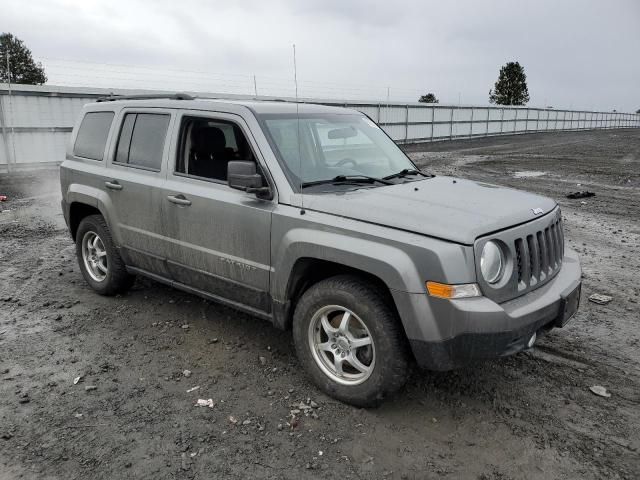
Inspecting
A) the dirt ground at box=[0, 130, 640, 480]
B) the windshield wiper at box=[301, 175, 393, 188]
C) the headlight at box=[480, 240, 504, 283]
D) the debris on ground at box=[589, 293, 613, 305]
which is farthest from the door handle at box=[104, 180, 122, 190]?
the debris on ground at box=[589, 293, 613, 305]

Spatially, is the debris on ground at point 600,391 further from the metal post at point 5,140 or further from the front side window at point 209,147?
the metal post at point 5,140

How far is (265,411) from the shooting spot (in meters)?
3.47

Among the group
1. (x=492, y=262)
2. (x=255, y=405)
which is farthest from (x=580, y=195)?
(x=255, y=405)

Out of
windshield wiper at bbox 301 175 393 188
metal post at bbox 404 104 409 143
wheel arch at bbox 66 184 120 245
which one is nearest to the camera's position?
windshield wiper at bbox 301 175 393 188

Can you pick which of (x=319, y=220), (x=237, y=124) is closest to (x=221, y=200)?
(x=237, y=124)

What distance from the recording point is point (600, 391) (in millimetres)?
3682

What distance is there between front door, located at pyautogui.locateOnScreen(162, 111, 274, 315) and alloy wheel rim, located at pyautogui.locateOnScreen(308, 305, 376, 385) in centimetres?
47

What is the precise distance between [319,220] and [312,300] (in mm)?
526

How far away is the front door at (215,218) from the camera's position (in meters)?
3.81

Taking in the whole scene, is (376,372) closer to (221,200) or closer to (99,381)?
(221,200)

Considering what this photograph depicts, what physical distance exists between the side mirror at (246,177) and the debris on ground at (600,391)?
8.69 feet

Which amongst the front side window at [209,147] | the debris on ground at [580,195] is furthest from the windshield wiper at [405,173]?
the debris on ground at [580,195]

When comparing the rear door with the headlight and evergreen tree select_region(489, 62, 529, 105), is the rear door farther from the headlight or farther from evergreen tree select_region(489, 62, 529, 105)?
evergreen tree select_region(489, 62, 529, 105)

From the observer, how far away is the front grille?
3.25 metres
